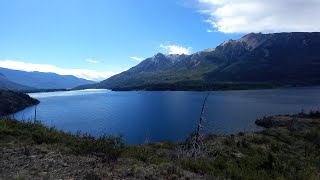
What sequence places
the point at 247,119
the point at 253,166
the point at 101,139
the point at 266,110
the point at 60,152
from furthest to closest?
the point at 266,110 → the point at 247,119 → the point at 253,166 → the point at 101,139 → the point at 60,152

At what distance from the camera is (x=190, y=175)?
1309cm

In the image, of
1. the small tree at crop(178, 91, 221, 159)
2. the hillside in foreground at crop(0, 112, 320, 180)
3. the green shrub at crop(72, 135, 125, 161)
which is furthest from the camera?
the small tree at crop(178, 91, 221, 159)

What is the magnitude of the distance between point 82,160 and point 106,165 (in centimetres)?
121

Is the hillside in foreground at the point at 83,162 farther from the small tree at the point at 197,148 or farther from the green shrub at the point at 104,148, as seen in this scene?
the small tree at the point at 197,148

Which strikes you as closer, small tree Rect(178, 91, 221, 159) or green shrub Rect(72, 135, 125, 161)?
green shrub Rect(72, 135, 125, 161)

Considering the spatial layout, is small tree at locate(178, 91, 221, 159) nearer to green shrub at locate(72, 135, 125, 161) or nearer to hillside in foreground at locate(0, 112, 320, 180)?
hillside in foreground at locate(0, 112, 320, 180)

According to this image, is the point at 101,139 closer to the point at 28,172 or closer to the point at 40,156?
the point at 40,156

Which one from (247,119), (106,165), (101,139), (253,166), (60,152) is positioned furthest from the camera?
(247,119)

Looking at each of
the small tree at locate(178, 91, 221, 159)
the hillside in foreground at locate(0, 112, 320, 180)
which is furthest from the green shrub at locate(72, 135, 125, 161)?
the small tree at locate(178, 91, 221, 159)

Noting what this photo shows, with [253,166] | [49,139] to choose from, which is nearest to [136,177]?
[49,139]

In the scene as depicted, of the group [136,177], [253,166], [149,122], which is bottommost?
[149,122]

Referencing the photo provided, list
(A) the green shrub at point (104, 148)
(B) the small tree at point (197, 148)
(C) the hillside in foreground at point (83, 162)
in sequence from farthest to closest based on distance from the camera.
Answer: (B) the small tree at point (197, 148) < (A) the green shrub at point (104, 148) < (C) the hillside in foreground at point (83, 162)

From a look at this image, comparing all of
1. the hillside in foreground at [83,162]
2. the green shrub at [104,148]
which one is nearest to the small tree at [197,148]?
the hillside in foreground at [83,162]

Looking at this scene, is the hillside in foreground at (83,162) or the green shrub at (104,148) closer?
the hillside in foreground at (83,162)
